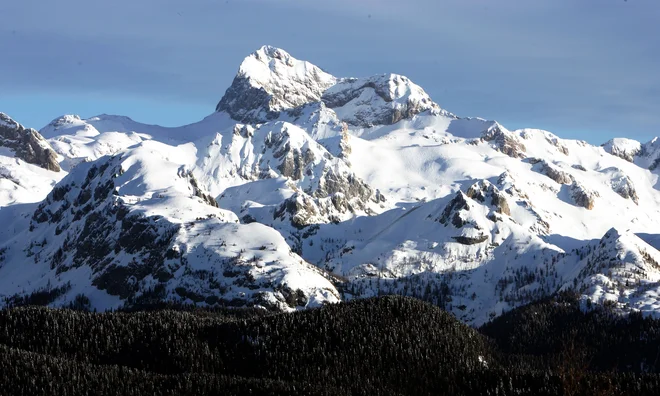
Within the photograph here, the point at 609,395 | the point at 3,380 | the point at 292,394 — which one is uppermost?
the point at 609,395

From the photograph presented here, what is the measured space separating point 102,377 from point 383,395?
55119 mm

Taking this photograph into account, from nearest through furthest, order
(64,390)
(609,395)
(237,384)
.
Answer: (609,395) → (64,390) → (237,384)

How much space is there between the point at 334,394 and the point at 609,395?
174 feet

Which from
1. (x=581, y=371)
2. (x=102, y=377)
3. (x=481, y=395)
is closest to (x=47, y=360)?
(x=102, y=377)

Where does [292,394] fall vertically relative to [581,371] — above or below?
below

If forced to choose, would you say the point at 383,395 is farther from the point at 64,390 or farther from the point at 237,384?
the point at 64,390

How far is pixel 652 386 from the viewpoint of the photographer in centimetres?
19175

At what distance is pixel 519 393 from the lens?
189500 millimetres

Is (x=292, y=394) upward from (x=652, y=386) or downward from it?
downward

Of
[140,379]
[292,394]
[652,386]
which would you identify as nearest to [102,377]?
[140,379]

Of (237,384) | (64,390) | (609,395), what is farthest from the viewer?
(237,384)

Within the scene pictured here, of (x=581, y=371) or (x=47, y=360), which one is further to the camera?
(x=47, y=360)

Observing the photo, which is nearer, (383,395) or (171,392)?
(171,392)

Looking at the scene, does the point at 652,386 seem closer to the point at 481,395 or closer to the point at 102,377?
the point at 481,395
